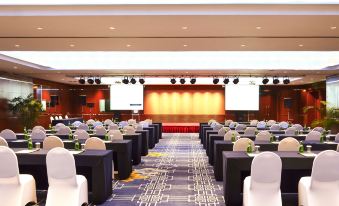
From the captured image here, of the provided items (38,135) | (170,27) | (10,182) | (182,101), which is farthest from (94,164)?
(182,101)

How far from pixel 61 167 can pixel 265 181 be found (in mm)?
2430

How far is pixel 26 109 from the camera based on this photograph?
1741 centimetres

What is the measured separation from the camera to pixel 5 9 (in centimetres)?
661

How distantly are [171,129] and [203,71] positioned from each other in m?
7.02

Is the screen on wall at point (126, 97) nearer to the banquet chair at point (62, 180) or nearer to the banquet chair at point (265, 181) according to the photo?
the banquet chair at point (62, 180)

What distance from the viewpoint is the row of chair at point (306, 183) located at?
4723mm

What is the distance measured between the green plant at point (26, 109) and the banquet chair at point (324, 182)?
575 inches

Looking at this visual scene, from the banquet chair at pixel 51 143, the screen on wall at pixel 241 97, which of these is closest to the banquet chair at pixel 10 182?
the banquet chair at pixel 51 143

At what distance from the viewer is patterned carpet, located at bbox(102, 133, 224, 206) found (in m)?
6.26

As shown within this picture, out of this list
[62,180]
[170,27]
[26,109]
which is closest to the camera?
[62,180]

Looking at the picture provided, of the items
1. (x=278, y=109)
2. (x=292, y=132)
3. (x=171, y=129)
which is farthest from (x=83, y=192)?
(x=278, y=109)

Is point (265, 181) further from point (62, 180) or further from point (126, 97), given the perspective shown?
point (126, 97)

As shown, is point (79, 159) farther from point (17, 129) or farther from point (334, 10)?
point (17, 129)

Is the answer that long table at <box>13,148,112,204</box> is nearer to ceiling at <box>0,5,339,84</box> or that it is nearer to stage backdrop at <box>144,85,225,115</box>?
ceiling at <box>0,5,339,84</box>
